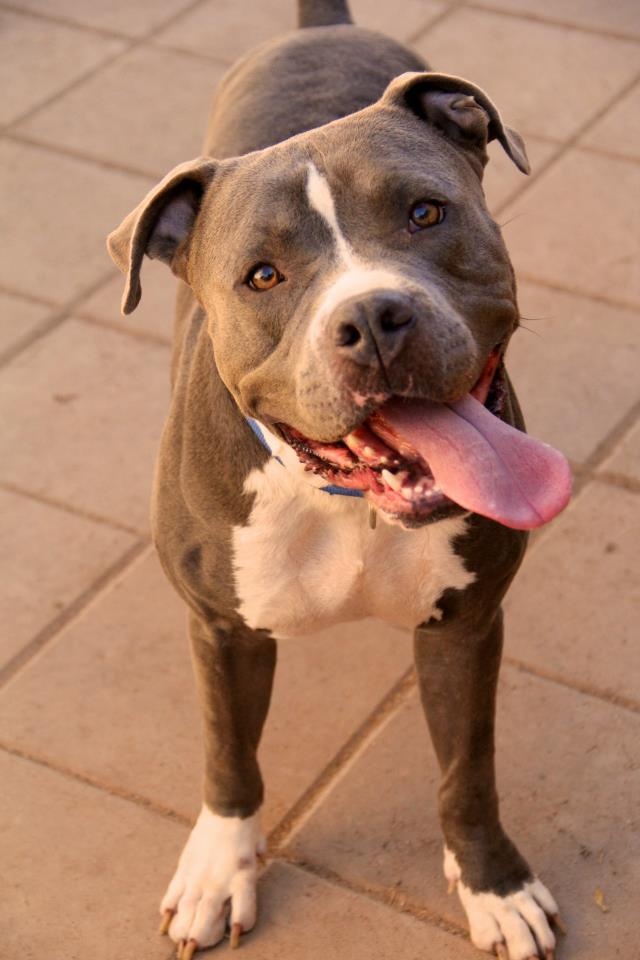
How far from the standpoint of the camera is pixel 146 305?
5.29 metres

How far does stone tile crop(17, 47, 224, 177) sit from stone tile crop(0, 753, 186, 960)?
9.74 ft

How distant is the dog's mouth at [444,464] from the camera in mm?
2707

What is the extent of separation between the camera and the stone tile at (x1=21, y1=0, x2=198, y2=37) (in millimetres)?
6965

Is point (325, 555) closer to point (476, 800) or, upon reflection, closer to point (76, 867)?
point (476, 800)

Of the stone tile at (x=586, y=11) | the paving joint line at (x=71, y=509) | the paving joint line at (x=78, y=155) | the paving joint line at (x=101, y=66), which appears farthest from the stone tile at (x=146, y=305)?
the stone tile at (x=586, y=11)

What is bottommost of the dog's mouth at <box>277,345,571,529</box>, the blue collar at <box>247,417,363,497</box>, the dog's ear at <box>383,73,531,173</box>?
the blue collar at <box>247,417,363,497</box>

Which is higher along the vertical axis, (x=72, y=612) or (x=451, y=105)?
(x=451, y=105)

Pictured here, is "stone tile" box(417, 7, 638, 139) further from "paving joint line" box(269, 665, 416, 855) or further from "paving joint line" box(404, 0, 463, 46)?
"paving joint line" box(269, 665, 416, 855)

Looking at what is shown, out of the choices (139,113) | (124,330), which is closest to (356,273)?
(124,330)

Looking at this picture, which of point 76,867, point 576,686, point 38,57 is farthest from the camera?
point 38,57

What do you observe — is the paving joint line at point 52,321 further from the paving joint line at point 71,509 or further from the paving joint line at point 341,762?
the paving joint line at point 341,762

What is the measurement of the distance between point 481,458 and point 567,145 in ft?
11.6

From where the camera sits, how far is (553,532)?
436 centimetres

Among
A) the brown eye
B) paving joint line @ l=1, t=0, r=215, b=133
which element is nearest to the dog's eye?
the brown eye
